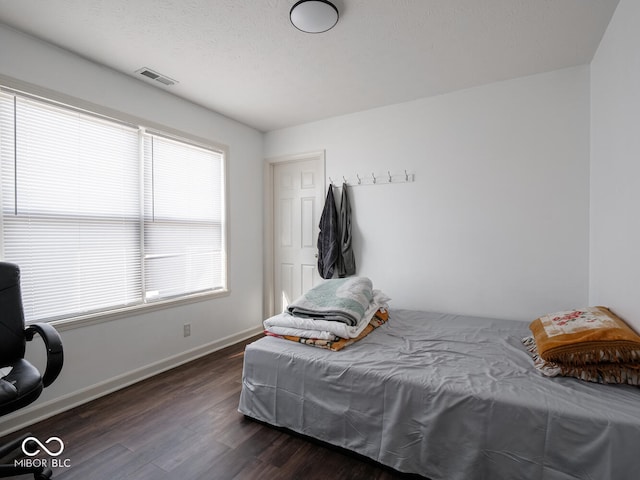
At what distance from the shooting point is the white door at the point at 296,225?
12.1ft

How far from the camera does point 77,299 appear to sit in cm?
227

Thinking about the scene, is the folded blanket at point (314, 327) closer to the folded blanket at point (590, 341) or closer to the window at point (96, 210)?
the folded blanket at point (590, 341)

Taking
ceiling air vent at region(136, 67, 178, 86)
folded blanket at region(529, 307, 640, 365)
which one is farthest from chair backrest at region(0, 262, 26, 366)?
folded blanket at region(529, 307, 640, 365)

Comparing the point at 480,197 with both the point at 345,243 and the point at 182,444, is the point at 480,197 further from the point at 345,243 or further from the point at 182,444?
the point at 182,444

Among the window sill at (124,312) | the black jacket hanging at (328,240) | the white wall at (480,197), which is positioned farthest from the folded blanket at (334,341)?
the window sill at (124,312)

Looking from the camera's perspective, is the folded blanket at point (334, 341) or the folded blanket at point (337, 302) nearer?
the folded blanket at point (334, 341)

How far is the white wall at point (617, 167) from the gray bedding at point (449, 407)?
57cm

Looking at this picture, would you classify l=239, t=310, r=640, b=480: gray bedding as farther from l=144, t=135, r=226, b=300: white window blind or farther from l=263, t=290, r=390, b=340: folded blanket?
l=144, t=135, r=226, b=300: white window blind

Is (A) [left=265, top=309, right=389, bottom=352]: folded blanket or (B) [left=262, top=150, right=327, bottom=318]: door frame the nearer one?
(A) [left=265, top=309, right=389, bottom=352]: folded blanket

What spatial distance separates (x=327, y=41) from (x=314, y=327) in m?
1.92

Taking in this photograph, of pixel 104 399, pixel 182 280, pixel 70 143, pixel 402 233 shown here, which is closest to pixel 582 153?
pixel 402 233

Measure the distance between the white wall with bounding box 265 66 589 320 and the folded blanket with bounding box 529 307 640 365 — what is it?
892mm

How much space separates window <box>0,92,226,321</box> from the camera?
6.62 ft

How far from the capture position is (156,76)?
8.34ft
